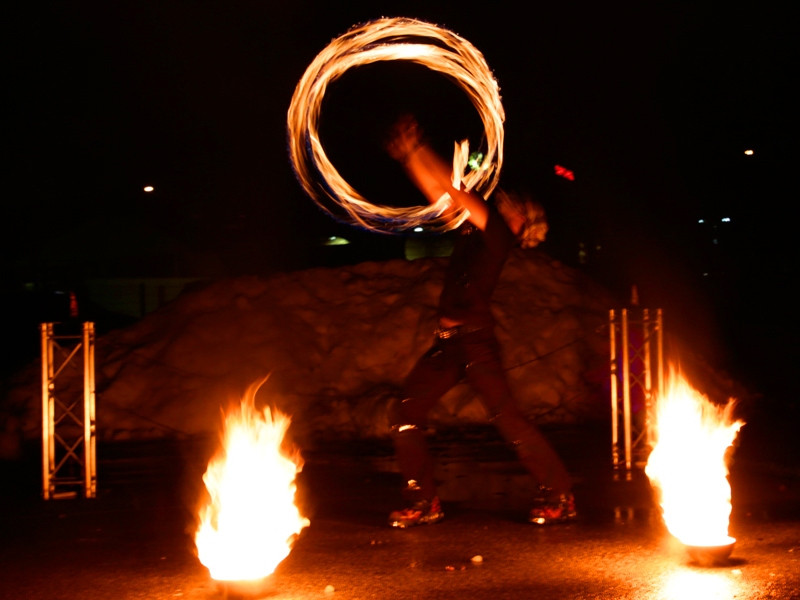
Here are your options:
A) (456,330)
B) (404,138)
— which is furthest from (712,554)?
(404,138)

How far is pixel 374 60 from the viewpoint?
9062 mm

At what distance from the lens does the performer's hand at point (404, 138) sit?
6.09 m

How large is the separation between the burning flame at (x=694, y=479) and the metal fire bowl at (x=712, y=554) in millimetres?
26

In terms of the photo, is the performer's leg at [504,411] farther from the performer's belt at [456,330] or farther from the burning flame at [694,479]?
the burning flame at [694,479]

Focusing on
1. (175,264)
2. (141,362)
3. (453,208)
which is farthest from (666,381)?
(175,264)

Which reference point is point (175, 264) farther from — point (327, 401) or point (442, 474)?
point (442, 474)

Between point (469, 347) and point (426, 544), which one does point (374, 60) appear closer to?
point (469, 347)

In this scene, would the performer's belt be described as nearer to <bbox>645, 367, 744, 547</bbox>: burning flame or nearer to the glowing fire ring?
<bbox>645, 367, 744, 547</bbox>: burning flame

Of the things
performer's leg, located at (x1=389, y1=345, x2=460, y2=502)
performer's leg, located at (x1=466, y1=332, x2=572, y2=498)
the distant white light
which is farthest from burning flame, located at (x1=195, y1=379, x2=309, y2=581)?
the distant white light

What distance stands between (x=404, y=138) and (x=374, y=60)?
10.6ft

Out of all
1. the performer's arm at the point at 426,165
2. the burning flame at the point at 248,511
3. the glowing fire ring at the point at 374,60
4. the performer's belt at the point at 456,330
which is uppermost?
the glowing fire ring at the point at 374,60

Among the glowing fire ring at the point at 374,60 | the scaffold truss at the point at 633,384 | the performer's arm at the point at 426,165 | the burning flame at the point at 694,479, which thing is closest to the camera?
the burning flame at the point at 694,479

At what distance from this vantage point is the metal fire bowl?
5348mm

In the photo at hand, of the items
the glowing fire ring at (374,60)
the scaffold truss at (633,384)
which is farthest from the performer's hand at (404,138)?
the scaffold truss at (633,384)
